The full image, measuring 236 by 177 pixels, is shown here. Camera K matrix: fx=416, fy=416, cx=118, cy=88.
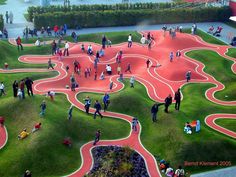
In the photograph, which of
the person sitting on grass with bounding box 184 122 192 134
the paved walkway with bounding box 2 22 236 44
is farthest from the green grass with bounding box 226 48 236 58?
the person sitting on grass with bounding box 184 122 192 134

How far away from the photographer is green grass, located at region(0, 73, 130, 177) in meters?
30.7

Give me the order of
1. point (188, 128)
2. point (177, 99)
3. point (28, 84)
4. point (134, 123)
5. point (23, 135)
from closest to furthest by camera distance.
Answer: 1. point (23, 135)
2. point (188, 128)
3. point (134, 123)
4. point (28, 84)
5. point (177, 99)

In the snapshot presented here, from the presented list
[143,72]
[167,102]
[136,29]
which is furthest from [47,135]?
[136,29]

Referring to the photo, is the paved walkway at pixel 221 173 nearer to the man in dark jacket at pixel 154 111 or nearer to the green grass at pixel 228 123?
the green grass at pixel 228 123

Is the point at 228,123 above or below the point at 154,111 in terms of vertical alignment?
below

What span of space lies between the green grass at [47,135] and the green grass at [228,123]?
850cm

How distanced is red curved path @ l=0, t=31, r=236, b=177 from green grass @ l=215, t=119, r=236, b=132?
0.74m

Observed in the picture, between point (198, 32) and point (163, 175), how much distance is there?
36.4m

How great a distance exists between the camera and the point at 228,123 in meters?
37.8

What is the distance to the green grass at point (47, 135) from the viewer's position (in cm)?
3067

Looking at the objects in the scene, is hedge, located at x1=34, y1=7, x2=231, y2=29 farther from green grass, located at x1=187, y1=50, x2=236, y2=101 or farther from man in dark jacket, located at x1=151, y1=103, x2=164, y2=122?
man in dark jacket, located at x1=151, y1=103, x2=164, y2=122

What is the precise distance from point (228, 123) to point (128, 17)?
32453 mm

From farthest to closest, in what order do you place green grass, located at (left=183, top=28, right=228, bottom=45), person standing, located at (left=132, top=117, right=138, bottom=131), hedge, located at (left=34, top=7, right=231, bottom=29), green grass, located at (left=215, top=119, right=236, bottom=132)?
hedge, located at (left=34, top=7, right=231, bottom=29) < green grass, located at (left=183, top=28, right=228, bottom=45) < green grass, located at (left=215, top=119, right=236, bottom=132) < person standing, located at (left=132, top=117, right=138, bottom=131)

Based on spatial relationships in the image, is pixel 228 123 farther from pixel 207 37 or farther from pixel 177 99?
pixel 207 37
